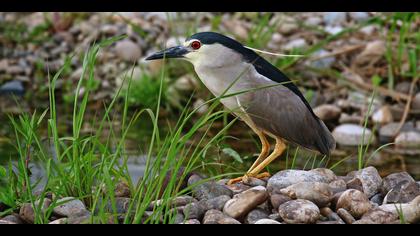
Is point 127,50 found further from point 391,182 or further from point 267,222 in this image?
point 267,222

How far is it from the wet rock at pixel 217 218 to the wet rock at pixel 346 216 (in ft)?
1.71

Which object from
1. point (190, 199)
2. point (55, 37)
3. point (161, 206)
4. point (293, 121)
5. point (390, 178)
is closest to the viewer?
point (161, 206)

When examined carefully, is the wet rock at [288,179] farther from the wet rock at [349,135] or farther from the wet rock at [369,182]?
the wet rock at [349,135]

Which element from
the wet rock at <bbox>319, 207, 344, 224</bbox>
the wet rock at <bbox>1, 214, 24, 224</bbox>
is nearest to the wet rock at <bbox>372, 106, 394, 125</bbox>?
the wet rock at <bbox>319, 207, 344, 224</bbox>

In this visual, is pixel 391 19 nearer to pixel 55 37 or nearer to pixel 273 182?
pixel 55 37

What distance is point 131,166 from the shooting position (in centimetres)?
668

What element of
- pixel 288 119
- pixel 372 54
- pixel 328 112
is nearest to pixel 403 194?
pixel 288 119

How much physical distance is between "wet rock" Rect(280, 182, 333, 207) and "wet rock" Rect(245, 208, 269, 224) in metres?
0.21

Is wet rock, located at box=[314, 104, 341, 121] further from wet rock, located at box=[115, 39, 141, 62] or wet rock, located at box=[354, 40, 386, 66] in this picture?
wet rock, located at box=[115, 39, 141, 62]

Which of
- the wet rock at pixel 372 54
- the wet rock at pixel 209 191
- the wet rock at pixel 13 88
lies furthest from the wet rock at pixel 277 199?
the wet rock at pixel 13 88

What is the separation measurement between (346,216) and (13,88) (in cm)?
630

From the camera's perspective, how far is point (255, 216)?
4465mm
